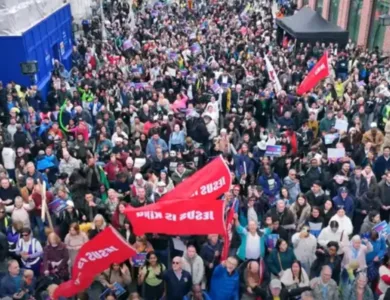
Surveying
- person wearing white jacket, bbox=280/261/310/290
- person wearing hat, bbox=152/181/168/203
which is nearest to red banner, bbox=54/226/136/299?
person wearing white jacket, bbox=280/261/310/290

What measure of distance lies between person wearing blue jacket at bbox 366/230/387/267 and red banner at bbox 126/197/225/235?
2.15 metres

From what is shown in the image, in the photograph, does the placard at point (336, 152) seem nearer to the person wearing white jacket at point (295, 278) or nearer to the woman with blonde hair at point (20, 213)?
the person wearing white jacket at point (295, 278)

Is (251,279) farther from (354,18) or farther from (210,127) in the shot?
(354,18)

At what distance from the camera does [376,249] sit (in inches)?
296

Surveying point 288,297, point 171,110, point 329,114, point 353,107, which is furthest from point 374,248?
point 171,110

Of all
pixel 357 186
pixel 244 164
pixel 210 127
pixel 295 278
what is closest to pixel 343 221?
pixel 295 278

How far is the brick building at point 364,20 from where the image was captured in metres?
22.3

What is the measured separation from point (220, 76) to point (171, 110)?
2878 millimetres

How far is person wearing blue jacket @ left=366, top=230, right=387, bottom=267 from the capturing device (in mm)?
7430

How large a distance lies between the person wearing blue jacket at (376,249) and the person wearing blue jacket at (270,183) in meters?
1.90

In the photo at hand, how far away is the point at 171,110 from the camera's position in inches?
519

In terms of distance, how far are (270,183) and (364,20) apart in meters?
17.2

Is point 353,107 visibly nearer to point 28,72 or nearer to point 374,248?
point 374,248

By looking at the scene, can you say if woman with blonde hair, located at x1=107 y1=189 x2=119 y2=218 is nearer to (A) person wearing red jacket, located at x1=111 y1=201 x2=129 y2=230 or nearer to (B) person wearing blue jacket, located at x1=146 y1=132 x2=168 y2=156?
(A) person wearing red jacket, located at x1=111 y1=201 x2=129 y2=230
